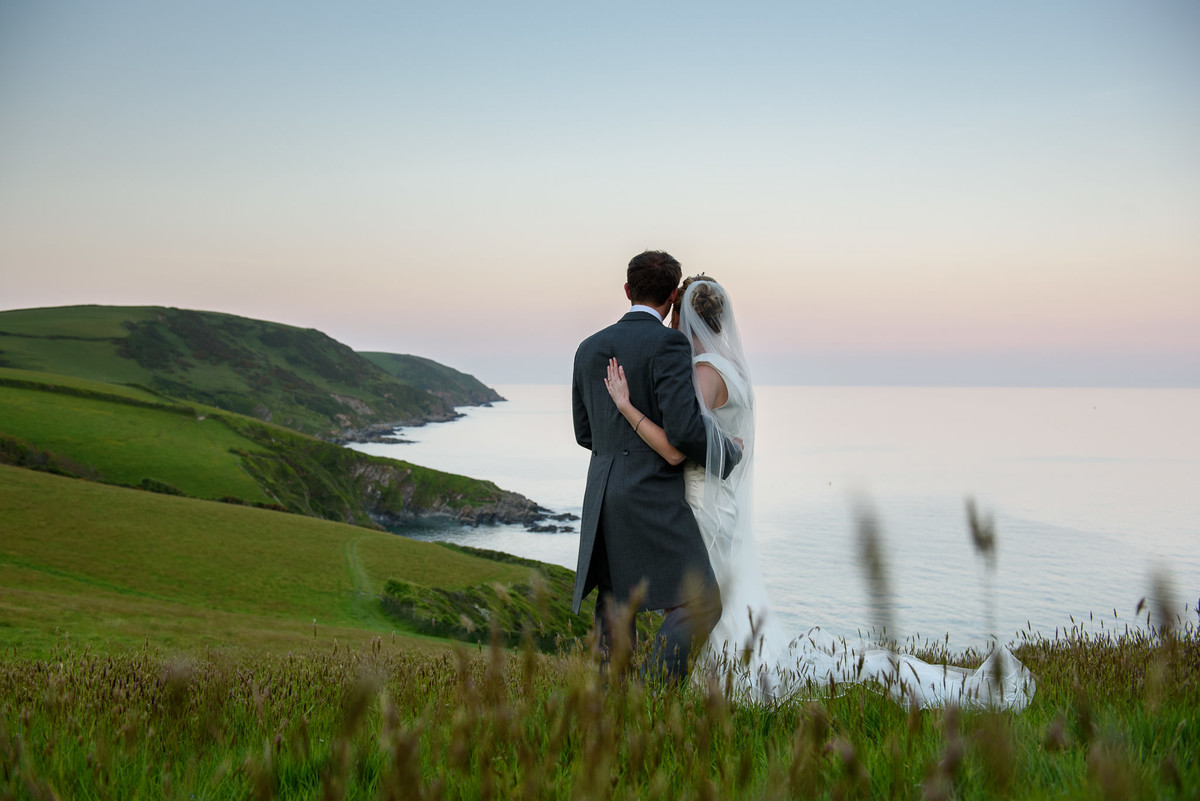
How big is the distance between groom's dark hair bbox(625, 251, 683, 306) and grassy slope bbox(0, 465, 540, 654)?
12994 mm

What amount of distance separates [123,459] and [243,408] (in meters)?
106

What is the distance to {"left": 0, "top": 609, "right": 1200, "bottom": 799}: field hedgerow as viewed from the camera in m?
1.18

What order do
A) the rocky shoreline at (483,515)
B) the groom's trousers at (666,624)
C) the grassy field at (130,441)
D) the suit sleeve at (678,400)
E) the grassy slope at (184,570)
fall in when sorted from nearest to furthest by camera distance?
the groom's trousers at (666,624) → the suit sleeve at (678,400) → the grassy slope at (184,570) → the grassy field at (130,441) → the rocky shoreline at (483,515)

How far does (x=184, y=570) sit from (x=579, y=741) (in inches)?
1154

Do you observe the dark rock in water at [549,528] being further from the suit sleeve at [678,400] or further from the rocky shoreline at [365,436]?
the rocky shoreline at [365,436]

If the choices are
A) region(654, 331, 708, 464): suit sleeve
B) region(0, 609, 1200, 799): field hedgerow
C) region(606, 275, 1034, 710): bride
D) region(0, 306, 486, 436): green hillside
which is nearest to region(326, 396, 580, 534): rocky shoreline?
region(0, 306, 486, 436): green hillside

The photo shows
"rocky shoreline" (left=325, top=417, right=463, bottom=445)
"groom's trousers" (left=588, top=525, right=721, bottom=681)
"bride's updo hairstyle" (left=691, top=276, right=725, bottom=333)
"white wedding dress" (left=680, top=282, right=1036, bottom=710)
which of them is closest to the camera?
"groom's trousers" (left=588, top=525, right=721, bottom=681)

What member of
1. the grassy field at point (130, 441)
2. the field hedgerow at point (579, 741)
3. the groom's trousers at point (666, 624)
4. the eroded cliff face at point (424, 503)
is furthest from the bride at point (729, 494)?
the eroded cliff face at point (424, 503)

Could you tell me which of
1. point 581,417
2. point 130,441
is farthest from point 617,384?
point 130,441

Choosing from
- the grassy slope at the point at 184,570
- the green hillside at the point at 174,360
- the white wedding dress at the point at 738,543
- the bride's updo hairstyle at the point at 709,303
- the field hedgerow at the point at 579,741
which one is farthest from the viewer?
the green hillside at the point at 174,360

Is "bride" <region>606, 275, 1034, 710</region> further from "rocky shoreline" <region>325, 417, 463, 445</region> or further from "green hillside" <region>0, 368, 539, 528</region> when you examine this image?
"rocky shoreline" <region>325, 417, 463, 445</region>

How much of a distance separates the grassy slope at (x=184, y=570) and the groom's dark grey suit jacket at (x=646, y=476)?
1244 cm

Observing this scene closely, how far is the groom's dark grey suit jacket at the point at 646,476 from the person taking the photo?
439 cm

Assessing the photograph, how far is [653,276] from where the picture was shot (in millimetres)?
4664
